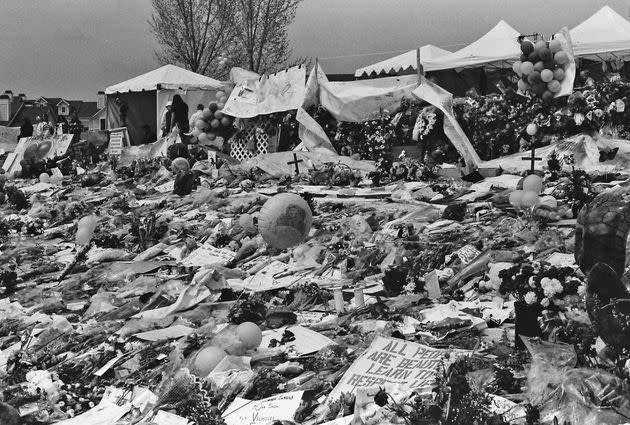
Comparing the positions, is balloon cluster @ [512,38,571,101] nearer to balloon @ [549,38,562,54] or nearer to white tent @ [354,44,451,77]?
balloon @ [549,38,562,54]

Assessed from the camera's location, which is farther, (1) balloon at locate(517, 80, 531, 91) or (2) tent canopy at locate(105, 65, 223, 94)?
(2) tent canopy at locate(105, 65, 223, 94)

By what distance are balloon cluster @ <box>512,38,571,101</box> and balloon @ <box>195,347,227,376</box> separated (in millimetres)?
10840

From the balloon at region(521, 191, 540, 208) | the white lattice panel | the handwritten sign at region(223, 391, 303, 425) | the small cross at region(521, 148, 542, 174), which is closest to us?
the handwritten sign at region(223, 391, 303, 425)

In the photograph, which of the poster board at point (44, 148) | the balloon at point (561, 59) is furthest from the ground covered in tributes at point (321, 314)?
the poster board at point (44, 148)

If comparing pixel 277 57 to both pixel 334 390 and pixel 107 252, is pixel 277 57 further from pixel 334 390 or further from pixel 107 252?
pixel 334 390

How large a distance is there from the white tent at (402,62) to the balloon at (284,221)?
16058mm

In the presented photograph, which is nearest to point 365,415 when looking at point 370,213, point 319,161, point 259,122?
point 370,213

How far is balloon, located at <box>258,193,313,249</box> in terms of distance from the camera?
10.6 m

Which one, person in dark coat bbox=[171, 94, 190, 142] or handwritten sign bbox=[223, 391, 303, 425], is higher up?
person in dark coat bbox=[171, 94, 190, 142]

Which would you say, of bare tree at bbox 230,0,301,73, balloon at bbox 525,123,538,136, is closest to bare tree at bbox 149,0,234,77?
bare tree at bbox 230,0,301,73

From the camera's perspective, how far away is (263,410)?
5.86 meters

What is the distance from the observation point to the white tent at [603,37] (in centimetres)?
1816

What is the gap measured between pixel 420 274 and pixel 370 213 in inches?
134

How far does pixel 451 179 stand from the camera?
14.3 metres
